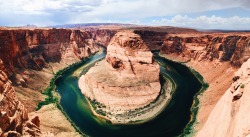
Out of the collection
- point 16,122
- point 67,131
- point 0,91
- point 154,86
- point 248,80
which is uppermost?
point 248,80

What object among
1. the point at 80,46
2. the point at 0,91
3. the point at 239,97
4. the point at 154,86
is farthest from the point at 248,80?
the point at 80,46

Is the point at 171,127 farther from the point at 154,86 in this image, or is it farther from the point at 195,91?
the point at 195,91

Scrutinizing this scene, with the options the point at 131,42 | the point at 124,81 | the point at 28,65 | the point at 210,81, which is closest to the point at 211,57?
the point at 210,81

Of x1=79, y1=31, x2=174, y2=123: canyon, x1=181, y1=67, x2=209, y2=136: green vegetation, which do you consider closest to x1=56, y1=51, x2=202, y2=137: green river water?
x1=181, y1=67, x2=209, y2=136: green vegetation

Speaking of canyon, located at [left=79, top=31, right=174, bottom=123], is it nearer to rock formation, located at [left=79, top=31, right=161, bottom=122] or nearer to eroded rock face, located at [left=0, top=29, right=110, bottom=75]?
rock formation, located at [left=79, top=31, right=161, bottom=122]

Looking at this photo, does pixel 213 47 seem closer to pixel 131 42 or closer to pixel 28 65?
pixel 131 42

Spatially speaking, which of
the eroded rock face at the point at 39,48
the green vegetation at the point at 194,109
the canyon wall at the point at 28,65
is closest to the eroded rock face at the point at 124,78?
Result: the green vegetation at the point at 194,109
